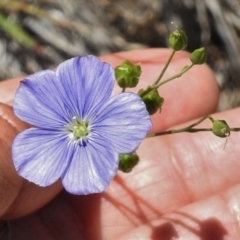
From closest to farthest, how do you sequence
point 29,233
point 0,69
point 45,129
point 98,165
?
point 98,165
point 45,129
point 29,233
point 0,69

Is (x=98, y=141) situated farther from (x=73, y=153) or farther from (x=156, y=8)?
(x=156, y=8)

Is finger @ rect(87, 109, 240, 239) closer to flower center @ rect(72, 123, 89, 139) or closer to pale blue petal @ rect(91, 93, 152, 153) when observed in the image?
flower center @ rect(72, 123, 89, 139)

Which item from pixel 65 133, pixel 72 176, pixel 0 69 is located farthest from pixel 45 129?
pixel 0 69

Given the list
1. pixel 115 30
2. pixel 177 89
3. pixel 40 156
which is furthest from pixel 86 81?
pixel 115 30

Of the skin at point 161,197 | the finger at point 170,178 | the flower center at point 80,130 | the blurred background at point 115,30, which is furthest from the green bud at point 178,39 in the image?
the blurred background at point 115,30

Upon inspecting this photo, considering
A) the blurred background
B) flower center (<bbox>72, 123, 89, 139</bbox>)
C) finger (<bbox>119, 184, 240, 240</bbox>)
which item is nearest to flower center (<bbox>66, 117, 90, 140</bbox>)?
flower center (<bbox>72, 123, 89, 139</bbox>)

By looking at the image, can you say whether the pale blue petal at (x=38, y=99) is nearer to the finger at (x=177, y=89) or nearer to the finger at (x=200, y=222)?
the finger at (x=200, y=222)
